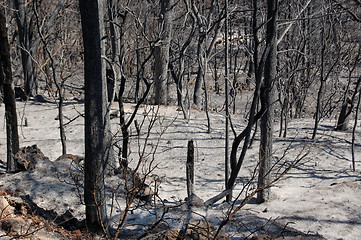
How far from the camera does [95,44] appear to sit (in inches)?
174

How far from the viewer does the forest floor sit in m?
5.50

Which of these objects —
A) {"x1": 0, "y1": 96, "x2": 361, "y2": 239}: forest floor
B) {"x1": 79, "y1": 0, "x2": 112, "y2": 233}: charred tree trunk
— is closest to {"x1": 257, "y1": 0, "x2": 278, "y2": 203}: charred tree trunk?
{"x1": 0, "y1": 96, "x2": 361, "y2": 239}: forest floor

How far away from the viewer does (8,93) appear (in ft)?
24.6

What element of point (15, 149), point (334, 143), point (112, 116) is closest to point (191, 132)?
point (112, 116)

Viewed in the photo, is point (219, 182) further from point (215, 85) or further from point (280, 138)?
point (215, 85)

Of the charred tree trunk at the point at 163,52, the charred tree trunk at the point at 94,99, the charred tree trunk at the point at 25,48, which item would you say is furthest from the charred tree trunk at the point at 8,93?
the charred tree trunk at the point at 25,48

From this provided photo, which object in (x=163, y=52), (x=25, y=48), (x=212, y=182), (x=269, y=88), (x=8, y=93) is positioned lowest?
(x=212, y=182)

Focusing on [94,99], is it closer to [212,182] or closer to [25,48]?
[212,182]

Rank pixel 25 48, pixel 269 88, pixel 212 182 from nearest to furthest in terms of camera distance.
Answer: pixel 269 88, pixel 212 182, pixel 25 48

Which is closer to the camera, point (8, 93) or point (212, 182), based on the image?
point (8, 93)

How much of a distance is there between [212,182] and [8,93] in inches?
186

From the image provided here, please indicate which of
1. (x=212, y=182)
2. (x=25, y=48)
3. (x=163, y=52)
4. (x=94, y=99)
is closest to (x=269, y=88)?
(x=212, y=182)

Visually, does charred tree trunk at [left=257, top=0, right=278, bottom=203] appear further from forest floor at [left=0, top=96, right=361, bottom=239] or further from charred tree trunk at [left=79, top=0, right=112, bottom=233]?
charred tree trunk at [left=79, top=0, right=112, bottom=233]

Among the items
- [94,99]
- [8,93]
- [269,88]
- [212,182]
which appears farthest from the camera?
[212,182]
